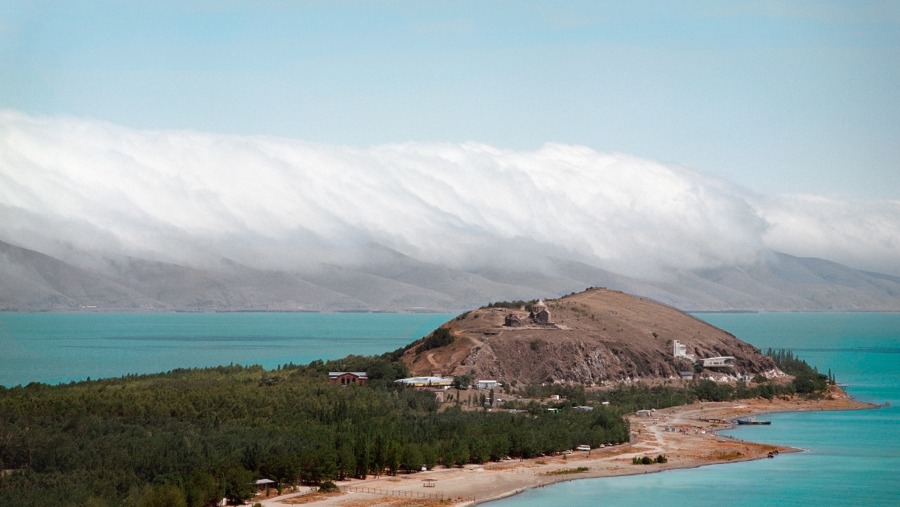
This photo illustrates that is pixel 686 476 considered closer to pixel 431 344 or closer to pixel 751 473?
pixel 751 473

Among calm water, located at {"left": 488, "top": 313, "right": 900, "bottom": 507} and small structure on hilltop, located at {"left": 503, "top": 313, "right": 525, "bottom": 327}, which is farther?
small structure on hilltop, located at {"left": 503, "top": 313, "right": 525, "bottom": 327}

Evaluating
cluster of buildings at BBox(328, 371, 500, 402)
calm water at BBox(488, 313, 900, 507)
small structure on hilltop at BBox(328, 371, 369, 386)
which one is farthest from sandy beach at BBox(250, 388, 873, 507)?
small structure on hilltop at BBox(328, 371, 369, 386)

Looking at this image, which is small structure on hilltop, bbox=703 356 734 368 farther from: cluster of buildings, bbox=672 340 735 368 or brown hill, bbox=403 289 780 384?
brown hill, bbox=403 289 780 384

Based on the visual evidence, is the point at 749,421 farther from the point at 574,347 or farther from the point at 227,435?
the point at 227,435

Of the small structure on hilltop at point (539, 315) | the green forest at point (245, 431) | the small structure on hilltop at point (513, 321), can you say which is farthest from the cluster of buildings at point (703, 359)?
the green forest at point (245, 431)

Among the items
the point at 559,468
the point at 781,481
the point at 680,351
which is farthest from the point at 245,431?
the point at 680,351

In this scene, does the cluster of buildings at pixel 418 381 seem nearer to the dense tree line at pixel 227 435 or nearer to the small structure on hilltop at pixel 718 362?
the dense tree line at pixel 227 435
